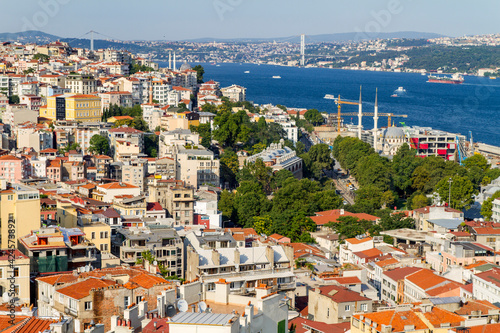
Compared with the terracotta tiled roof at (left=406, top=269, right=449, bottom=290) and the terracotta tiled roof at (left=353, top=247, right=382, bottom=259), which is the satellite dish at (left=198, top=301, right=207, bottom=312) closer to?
the terracotta tiled roof at (left=406, top=269, right=449, bottom=290)

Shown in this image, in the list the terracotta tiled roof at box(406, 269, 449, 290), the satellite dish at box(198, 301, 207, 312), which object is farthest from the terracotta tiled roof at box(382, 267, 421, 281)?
the satellite dish at box(198, 301, 207, 312)

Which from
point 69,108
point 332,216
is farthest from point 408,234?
point 69,108

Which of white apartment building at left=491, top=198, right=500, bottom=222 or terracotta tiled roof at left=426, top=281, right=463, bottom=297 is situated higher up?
terracotta tiled roof at left=426, top=281, right=463, bottom=297

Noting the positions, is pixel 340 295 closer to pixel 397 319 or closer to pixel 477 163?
pixel 397 319

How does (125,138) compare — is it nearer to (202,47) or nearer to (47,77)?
(47,77)

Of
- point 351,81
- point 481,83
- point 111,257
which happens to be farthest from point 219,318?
point 481,83
